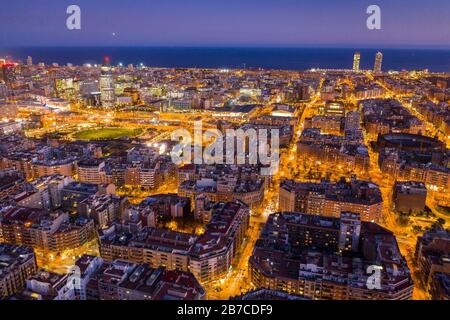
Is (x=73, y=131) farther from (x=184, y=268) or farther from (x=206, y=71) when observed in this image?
(x=206, y=71)

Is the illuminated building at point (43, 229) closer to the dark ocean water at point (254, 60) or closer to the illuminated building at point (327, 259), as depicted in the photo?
the illuminated building at point (327, 259)

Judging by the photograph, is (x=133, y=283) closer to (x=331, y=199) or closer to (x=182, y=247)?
(x=182, y=247)

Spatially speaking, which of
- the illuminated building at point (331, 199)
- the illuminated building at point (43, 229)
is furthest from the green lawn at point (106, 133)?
the illuminated building at point (331, 199)

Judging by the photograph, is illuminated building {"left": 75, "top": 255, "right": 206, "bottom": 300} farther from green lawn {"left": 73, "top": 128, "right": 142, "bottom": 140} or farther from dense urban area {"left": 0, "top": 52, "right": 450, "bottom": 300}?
green lawn {"left": 73, "top": 128, "right": 142, "bottom": 140}

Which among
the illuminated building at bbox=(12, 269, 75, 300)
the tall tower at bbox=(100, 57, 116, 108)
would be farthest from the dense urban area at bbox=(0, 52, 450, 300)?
the tall tower at bbox=(100, 57, 116, 108)

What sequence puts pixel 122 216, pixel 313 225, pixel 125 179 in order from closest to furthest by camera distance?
pixel 313 225 → pixel 122 216 → pixel 125 179

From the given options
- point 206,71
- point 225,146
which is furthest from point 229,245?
point 206,71
